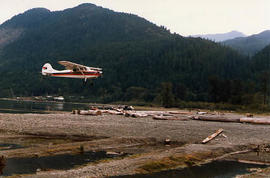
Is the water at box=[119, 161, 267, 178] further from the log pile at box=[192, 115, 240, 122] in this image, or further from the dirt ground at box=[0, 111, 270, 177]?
the log pile at box=[192, 115, 240, 122]

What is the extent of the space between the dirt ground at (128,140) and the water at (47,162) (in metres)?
0.95

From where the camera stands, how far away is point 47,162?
18.5 m

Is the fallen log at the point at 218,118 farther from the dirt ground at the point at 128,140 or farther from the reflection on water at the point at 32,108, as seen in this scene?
the reflection on water at the point at 32,108

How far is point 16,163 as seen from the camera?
59.1 feet

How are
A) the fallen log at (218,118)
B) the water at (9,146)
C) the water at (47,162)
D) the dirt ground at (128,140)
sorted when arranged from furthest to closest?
the fallen log at (218,118), the water at (9,146), the dirt ground at (128,140), the water at (47,162)

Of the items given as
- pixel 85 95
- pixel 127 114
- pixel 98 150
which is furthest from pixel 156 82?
pixel 98 150

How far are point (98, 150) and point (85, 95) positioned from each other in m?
169

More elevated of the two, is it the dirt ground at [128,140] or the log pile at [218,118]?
the log pile at [218,118]

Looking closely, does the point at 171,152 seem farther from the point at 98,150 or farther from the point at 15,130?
the point at 15,130

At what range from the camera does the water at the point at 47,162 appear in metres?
16.7

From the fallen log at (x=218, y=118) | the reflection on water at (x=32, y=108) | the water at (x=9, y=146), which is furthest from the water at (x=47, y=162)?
the reflection on water at (x=32, y=108)

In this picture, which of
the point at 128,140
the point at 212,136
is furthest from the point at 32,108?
the point at 212,136

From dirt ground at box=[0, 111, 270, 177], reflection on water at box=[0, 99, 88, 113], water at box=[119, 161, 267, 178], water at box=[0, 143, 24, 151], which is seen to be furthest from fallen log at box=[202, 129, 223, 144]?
reflection on water at box=[0, 99, 88, 113]

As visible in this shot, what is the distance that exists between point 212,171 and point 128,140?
905 cm
